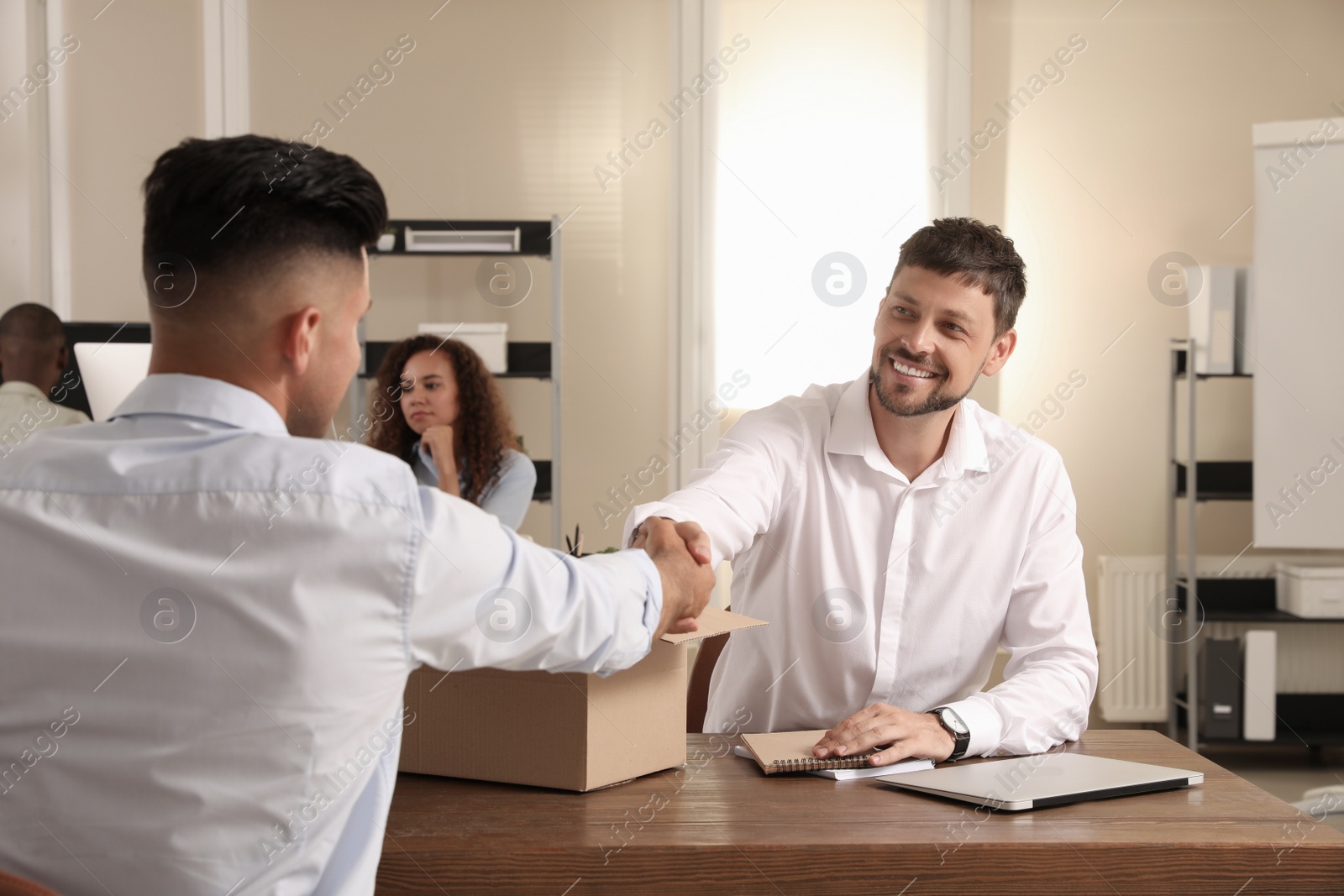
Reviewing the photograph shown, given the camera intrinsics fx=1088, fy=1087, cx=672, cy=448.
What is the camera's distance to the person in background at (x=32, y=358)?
3.84 metres

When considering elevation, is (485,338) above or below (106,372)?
above

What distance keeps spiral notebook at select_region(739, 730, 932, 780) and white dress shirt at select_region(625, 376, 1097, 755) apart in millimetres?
424

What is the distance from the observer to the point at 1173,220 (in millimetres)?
4738

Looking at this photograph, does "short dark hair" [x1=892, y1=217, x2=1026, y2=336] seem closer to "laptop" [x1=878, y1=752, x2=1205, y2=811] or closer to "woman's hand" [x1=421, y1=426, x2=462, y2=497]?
"laptop" [x1=878, y1=752, x2=1205, y2=811]

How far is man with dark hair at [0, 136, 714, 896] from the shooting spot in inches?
33.1

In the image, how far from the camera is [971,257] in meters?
1.99

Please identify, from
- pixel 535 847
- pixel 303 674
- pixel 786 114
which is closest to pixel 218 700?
pixel 303 674

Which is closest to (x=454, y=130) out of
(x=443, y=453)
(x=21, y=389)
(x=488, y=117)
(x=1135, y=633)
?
(x=488, y=117)

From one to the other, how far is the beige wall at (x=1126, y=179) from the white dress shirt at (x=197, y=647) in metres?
4.22

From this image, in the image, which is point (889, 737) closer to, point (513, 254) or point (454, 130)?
point (513, 254)

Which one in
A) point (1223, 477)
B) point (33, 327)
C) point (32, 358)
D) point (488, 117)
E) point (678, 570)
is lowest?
point (1223, 477)

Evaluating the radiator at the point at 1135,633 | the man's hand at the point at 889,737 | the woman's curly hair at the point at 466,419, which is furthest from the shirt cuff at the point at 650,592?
the radiator at the point at 1135,633

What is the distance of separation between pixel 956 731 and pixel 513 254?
3283mm

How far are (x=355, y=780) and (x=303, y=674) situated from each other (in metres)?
0.12
